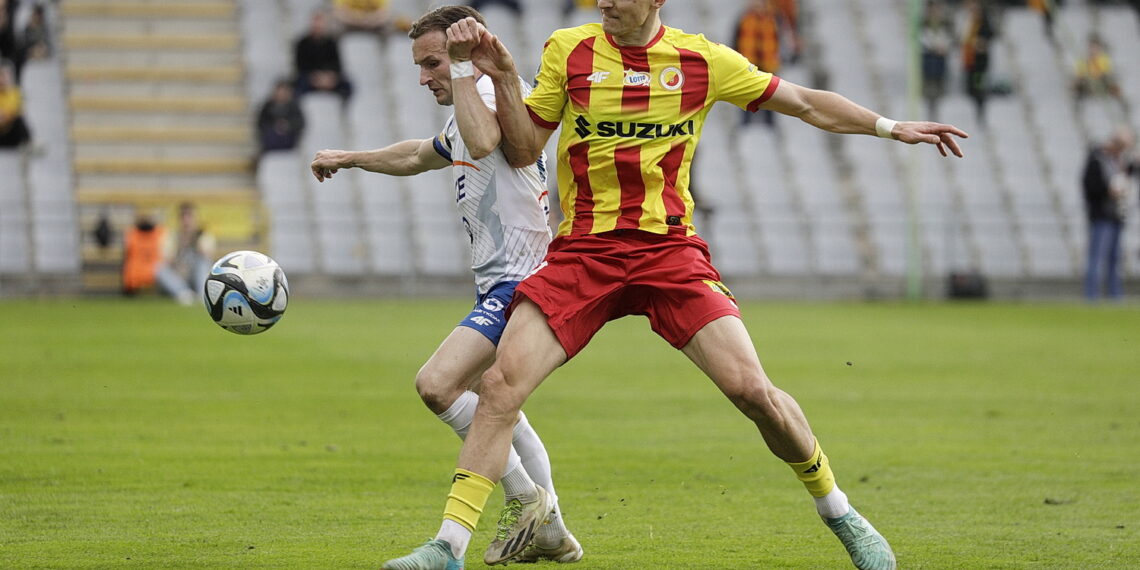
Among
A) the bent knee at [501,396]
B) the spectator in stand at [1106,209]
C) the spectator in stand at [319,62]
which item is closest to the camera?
the bent knee at [501,396]

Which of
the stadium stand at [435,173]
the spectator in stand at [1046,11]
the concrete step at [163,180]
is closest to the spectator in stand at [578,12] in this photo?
the stadium stand at [435,173]

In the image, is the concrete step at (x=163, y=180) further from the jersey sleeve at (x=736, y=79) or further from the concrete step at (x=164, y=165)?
the jersey sleeve at (x=736, y=79)

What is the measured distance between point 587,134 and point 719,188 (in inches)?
877

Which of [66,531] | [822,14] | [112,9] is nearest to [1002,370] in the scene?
[66,531]

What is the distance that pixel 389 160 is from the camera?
7332 millimetres

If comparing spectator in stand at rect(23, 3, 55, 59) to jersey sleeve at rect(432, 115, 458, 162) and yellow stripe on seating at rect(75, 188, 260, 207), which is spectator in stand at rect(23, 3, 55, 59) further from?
jersey sleeve at rect(432, 115, 458, 162)

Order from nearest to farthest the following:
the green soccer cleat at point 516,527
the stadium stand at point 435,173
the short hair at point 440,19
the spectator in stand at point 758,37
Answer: the green soccer cleat at point 516,527 → the short hair at point 440,19 → the stadium stand at point 435,173 → the spectator in stand at point 758,37

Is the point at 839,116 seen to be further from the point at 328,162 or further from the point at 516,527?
Result: the point at 328,162

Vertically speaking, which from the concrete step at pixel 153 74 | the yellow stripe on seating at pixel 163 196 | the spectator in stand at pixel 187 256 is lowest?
the spectator in stand at pixel 187 256

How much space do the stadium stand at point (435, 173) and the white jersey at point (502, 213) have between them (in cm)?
1960

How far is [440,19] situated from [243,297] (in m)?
1.61

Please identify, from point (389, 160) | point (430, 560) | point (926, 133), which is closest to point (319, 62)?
point (389, 160)

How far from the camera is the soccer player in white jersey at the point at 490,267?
6.64 meters

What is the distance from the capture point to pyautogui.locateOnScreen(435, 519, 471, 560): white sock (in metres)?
5.92
